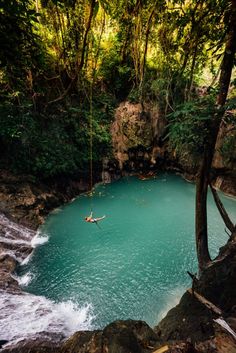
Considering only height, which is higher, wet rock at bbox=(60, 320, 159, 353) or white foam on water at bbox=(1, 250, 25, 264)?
wet rock at bbox=(60, 320, 159, 353)

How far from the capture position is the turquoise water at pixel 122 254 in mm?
5043

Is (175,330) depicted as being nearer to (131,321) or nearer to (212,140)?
(131,321)

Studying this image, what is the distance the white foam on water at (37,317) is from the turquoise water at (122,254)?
0.62 ft

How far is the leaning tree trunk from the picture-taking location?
10.5 ft

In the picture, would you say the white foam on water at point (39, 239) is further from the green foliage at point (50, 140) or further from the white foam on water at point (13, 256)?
the green foliage at point (50, 140)

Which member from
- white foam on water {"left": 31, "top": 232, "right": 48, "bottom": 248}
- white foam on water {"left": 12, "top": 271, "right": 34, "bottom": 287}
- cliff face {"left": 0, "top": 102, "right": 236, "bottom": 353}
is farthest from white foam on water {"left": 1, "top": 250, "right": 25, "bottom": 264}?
white foam on water {"left": 31, "top": 232, "right": 48, "bottom": 248}

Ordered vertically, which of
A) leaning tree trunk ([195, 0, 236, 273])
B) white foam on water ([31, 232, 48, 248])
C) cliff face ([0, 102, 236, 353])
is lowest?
white foam on water ([31, 232, 48, 248])

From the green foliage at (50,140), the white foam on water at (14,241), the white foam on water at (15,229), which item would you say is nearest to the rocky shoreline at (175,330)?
the white foam on water at (14,241)

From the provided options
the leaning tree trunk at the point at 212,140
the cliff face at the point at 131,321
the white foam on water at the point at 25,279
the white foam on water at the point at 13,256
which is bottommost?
the white foam on water at the point at 25,279

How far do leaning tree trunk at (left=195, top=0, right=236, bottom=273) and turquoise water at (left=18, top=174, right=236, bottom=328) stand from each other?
1.78m

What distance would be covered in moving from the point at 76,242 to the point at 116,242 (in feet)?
3.80

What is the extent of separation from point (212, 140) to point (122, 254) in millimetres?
4196

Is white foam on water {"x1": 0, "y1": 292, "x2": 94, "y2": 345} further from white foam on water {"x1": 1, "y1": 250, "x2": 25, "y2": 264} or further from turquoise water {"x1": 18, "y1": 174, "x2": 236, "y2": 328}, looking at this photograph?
white foam on water {"x1": 1, "y1": 250, "x2": 25, "y2": 264}

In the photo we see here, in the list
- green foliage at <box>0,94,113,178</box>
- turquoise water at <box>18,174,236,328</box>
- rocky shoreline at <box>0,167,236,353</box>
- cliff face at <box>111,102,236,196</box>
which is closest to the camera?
rocky shoreline at <box>0,167,236,353</box>
